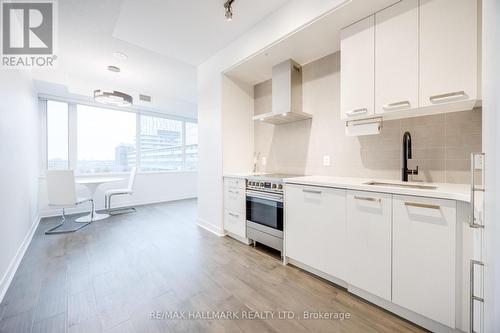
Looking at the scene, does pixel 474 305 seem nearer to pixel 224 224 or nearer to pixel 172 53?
pixel 224 224

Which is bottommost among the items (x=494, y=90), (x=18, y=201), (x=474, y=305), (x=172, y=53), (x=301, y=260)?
(x=301, y=260)

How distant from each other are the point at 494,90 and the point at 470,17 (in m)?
1.19

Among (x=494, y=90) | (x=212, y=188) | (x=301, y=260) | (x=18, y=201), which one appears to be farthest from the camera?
(x=212, y=188)

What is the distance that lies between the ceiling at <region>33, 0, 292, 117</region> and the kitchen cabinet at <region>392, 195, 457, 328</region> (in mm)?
2218

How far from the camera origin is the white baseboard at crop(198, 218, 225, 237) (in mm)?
2969

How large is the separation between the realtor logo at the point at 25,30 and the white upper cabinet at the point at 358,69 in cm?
298

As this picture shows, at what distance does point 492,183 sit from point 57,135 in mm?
6127

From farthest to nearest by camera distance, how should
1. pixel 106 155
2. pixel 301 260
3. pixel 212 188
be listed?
1. pixel 106 155
2. pixel 212 188
3. pixel 301 260

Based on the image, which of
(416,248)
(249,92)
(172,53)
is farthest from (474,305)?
(172,53)

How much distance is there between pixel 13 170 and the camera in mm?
2211

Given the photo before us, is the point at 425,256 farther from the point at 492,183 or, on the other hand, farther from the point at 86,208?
the point at 86,208

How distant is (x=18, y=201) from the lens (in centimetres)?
240

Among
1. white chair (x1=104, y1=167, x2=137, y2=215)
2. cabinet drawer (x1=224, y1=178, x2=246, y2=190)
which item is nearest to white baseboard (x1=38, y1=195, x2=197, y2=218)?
white chair (x1=104, y1=167, x2=137, y2=215)

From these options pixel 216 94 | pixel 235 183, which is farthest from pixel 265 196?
pixel 216 94
